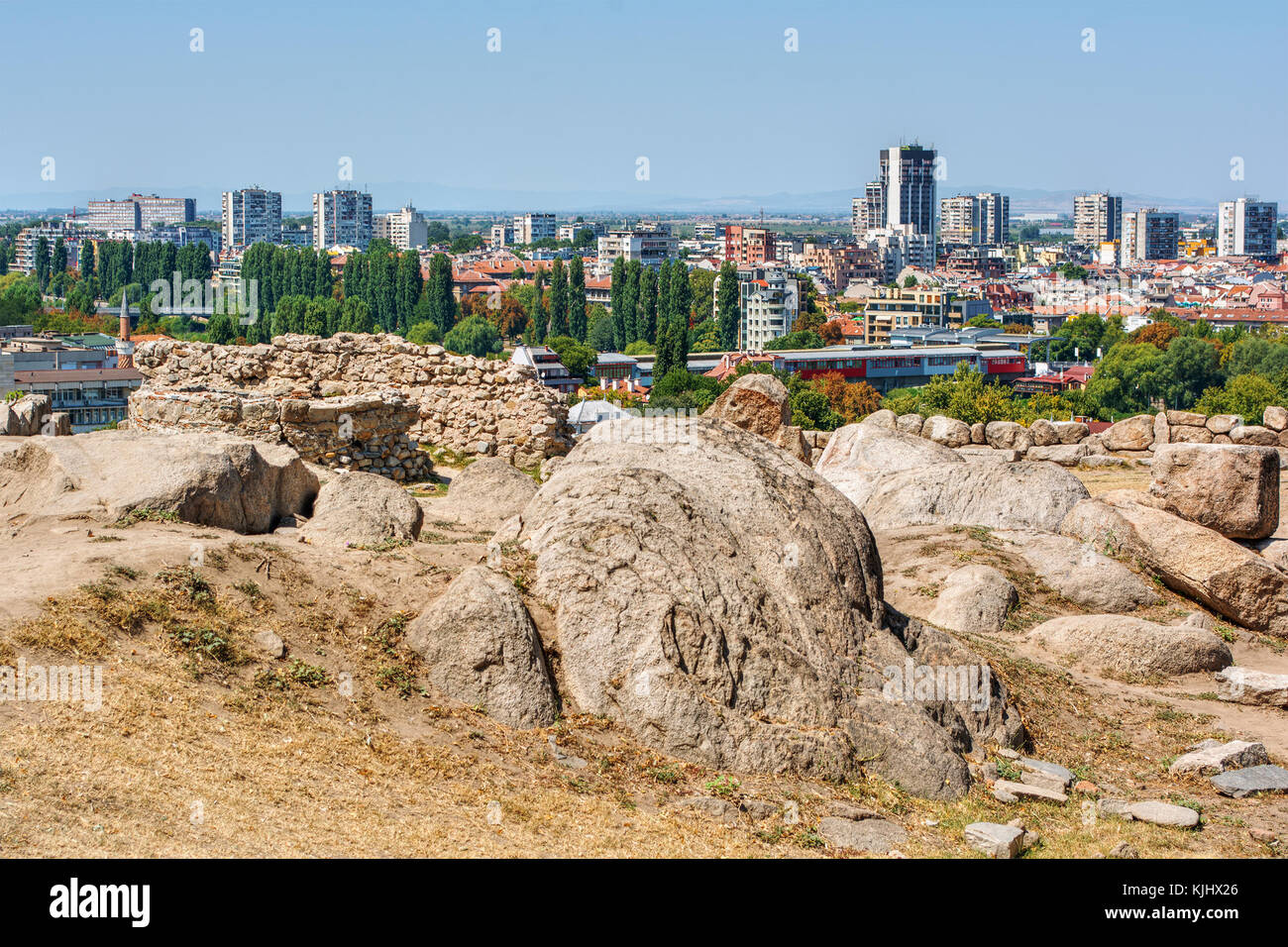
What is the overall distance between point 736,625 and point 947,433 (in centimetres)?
1975

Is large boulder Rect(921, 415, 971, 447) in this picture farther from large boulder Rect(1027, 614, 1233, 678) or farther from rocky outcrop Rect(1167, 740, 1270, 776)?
rocky outcrop Rect(1167, 740, 1270, 776)

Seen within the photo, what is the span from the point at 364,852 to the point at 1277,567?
14091 mm

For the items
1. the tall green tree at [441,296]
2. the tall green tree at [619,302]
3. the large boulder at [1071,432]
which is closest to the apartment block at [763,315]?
the tall green tree at [619,302]

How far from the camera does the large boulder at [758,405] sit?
21.4m

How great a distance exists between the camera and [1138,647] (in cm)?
1458

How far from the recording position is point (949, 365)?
11862 centimetres

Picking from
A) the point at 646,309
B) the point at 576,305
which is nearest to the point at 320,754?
the point at 576,305

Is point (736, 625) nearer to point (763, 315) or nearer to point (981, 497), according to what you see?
point (981, 497)

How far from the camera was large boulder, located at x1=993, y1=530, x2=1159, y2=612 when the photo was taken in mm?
16828

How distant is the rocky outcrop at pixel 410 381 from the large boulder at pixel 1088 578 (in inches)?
363

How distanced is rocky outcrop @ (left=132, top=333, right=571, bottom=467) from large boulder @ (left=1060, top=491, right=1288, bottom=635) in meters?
9.73

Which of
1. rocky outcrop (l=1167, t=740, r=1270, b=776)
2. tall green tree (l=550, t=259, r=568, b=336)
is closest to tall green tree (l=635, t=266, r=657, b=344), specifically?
tall green tree (l=550, t=259, r=568, b=336)
